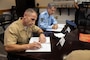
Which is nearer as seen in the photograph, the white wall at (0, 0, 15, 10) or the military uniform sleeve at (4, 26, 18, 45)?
the military uniform sleeve at (4, 26, 18, 45)

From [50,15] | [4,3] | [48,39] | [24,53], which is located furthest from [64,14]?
[24,53]

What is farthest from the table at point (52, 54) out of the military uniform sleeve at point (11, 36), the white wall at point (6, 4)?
the white wall at point (6, 4)

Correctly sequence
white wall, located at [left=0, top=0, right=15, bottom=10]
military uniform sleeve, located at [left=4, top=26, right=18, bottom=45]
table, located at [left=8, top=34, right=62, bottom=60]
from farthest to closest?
white wall, located at [left=0, top=0, right=15, bottom=10] → military uniform sleeve, located at [left=4, top=26, right=18, bottom=45] → table, located at [left=8, top=34, right=62, bottom=60]

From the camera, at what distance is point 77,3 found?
5.71 m

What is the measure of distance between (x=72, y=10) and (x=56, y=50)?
4599mm

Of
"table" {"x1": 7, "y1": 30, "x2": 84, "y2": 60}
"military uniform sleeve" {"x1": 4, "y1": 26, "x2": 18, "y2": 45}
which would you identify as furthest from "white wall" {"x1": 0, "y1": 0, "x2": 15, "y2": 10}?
"table" {"x1": 7, "y1": 30, "x2": 84, "y2": 60}

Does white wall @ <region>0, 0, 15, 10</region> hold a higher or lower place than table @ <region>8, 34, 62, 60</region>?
higher

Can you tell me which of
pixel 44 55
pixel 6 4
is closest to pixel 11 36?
pixel 44 55

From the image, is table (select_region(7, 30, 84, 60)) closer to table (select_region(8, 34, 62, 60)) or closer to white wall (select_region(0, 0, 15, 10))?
table (select_region(8, 34, 62, 60))

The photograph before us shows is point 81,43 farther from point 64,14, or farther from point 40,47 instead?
point 64,14

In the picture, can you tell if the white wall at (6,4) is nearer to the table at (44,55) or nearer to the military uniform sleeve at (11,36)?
the military uniform sleeve at (11,36)

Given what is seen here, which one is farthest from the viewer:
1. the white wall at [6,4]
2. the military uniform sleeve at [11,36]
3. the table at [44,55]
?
the white wall at [6,4]

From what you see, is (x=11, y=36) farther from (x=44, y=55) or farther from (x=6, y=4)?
(x=6, y=4)

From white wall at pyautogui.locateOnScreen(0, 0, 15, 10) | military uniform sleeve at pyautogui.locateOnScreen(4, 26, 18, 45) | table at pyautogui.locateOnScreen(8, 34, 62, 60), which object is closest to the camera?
table at pyautogui.locateOnScreen(8, 34, 62, 60)
